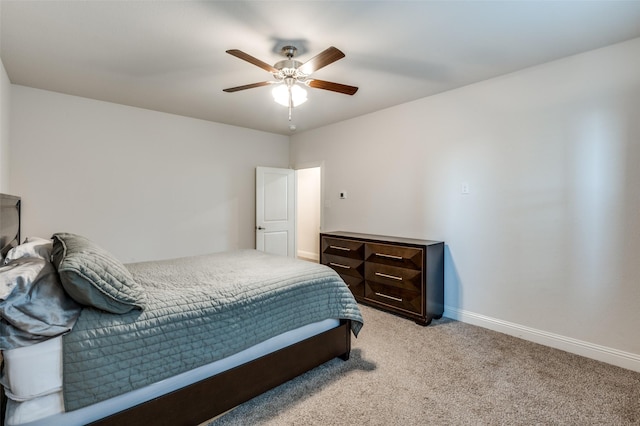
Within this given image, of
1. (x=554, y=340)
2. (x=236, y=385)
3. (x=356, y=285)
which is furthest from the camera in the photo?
(x=356, y=285)

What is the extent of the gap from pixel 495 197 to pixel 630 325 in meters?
1.34

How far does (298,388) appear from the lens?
201 cm

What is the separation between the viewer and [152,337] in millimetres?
Answer: 1467

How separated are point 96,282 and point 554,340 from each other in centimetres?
331

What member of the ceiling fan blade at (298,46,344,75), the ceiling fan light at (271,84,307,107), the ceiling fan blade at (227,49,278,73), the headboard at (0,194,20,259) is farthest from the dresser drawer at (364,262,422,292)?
the headboard at (0,194,20,259)

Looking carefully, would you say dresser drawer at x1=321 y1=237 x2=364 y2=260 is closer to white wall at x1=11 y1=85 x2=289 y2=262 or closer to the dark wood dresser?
the dark wood dresser

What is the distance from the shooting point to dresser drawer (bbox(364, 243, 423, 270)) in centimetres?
307

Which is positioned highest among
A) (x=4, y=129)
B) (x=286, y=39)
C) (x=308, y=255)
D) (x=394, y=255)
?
(x=286, y=39)

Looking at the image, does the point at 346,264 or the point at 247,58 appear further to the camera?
the point at 346,264

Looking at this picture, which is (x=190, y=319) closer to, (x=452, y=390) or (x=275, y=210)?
(x=452, y=390)

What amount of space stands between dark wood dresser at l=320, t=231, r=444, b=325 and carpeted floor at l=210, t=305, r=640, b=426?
51 centimetres

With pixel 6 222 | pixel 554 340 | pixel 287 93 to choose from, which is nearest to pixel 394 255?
pixel 554 340

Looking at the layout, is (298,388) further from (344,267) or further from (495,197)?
(495,197)

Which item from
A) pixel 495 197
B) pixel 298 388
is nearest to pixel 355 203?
pixel 495 197
